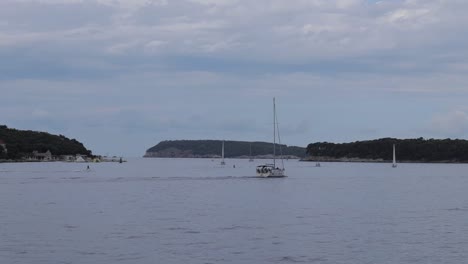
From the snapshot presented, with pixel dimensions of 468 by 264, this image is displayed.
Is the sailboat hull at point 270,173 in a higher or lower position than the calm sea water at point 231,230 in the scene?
higher

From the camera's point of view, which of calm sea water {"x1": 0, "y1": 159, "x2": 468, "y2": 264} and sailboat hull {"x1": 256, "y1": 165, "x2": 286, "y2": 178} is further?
sailboat hull {"x1": 256, "y1": 165, "x2": 286, "y2": 178}

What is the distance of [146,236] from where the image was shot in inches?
1636

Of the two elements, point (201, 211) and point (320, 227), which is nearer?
point (320, 227)

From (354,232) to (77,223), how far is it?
1824cm

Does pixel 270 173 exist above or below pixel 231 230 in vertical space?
above

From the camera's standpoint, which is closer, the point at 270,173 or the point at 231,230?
the point at 231,230

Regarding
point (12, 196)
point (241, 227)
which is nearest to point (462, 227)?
point (241, 227)

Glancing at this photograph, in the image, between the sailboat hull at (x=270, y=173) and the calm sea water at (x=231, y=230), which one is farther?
the sailboat hull at (x=270, y=173)

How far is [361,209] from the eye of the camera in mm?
61375

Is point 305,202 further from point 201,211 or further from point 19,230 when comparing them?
point 19,230

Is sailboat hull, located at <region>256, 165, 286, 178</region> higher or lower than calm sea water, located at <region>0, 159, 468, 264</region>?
higher

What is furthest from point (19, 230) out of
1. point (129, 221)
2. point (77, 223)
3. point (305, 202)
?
point (305, 202)

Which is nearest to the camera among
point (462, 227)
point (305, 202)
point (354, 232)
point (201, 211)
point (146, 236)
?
point (146, 236)

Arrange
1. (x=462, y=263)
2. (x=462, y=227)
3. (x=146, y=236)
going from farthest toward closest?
1. (x=462, y=227)
2. (x=146, y=236)
3. (x=462, y=263)
